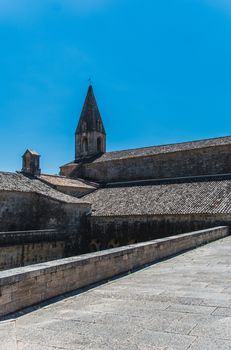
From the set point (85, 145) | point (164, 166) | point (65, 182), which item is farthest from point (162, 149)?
point (85, 145)

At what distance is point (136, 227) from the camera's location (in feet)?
74.1

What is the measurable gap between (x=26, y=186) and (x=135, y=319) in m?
20.3

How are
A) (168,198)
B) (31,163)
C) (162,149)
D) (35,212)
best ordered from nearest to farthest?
(35,212) → (168,198) → (31,163) → (162,149)

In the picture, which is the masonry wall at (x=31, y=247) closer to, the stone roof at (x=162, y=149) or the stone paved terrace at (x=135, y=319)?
the stone paved terrace at (x=135, y=319)

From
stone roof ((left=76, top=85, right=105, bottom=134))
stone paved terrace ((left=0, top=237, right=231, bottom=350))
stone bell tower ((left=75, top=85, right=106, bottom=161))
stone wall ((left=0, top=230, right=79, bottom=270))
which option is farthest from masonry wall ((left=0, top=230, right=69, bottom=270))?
stone roof ((left=76, top=85, right=105, bottom=134))

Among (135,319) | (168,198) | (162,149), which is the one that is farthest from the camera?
(162,149)

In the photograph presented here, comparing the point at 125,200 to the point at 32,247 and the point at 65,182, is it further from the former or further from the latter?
the point at 32,247

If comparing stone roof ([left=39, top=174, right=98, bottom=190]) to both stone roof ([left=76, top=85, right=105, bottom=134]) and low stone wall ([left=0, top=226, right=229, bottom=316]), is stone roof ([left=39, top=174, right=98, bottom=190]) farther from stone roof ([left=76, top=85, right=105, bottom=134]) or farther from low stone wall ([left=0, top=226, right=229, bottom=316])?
low stone wall ([left=0, top=226, right=229, bottom=316])

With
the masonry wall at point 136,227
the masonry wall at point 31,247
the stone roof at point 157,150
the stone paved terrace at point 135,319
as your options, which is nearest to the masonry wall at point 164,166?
the stone roof at point 157,150

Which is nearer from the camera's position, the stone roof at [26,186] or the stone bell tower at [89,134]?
the stone roof at [26,186]

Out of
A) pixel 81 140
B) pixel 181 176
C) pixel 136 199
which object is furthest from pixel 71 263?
pixel 81 140

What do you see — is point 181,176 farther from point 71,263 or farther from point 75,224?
point 71,263

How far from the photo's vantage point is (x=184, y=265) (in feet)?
28.9

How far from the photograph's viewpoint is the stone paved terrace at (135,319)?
11.7 ft
